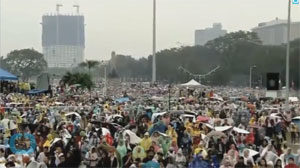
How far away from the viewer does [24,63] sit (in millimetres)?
132875

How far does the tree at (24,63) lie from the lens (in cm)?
13050

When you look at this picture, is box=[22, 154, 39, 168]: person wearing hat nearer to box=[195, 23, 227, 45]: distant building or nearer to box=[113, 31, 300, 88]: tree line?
box=[113, 31, 300, 88]: tree line

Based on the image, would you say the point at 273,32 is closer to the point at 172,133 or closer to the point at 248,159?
the point at 172,133

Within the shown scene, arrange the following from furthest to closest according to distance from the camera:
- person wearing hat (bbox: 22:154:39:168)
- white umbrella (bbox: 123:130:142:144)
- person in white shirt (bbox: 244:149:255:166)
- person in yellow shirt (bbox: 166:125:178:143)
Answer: person in yellow shirt (bbox: 166:125:178:143)
white umbrella (bbox: 123:130:142:144)
person in white shirt (bbox: 244:149:255:166)
person wearing hat (bbox: 22:154:39:168)

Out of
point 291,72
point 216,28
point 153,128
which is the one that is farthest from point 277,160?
point 216,28

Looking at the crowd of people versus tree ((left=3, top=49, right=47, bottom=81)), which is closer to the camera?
the crowd of people

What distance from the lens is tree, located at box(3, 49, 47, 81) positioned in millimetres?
130500

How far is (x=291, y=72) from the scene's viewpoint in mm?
51031

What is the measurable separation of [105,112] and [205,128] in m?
6.11

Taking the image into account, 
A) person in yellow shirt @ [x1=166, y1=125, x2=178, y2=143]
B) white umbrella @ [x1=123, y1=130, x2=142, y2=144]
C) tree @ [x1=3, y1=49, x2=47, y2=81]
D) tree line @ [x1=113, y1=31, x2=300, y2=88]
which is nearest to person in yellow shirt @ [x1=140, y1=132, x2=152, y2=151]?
white umbrella @ [x1=123, y1=130, x2=142, y2=144]

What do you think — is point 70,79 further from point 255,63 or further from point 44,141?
point 44,141

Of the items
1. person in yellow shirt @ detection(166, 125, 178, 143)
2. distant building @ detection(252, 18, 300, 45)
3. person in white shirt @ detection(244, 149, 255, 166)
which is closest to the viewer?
person in white shirt @ detection(244, 149, 255, 166)

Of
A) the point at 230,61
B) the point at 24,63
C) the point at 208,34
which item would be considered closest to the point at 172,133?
the point at 230,61

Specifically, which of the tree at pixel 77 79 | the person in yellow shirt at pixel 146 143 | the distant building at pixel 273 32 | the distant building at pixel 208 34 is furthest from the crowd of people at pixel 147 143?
the distant building at pixel 208 34
